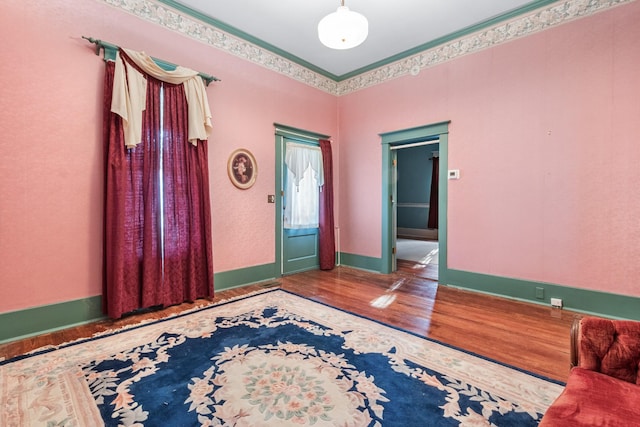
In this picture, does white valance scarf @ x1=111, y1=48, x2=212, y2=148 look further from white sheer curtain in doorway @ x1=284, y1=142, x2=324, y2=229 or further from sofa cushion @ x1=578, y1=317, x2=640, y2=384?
sofa cushion @ x1=578, y1=317, x2=640, y2=384

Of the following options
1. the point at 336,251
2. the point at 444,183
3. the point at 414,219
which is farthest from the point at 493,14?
the point at 414,219

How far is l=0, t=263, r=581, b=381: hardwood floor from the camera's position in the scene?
7.25ft

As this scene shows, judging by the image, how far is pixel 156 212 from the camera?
10.0 ft

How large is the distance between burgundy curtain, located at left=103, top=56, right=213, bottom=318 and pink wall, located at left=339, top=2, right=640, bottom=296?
318 centimetres

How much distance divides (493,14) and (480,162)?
5.64ft

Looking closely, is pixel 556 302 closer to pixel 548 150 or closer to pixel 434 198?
pixel 548 150

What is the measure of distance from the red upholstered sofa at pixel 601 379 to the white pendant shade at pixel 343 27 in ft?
8.03

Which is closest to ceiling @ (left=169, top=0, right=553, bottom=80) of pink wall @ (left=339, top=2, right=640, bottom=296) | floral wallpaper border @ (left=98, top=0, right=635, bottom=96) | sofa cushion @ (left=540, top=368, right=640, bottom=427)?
floral wallpaper border @ (left=98, top=0, right=635, bottom=96)

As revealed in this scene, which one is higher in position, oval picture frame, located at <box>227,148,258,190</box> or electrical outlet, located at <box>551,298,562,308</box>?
oval picture frame, located at <box>227,148,258,190</box>

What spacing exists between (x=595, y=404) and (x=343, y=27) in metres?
2.67

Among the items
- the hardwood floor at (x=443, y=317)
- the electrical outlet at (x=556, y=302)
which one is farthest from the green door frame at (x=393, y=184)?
the electrical outlet at (x=556, y=302)

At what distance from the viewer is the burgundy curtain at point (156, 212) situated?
275cm

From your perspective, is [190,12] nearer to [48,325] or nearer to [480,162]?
[48,325]

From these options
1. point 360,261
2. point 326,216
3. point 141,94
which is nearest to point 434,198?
point 360,261
